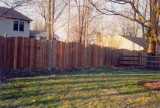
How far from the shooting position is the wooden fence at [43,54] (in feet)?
53.2

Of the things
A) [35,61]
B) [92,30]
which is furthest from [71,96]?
[92,30]

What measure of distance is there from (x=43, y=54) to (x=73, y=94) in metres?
8.60

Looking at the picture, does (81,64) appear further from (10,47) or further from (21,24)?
(21,24)

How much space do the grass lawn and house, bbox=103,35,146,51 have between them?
45196 mm

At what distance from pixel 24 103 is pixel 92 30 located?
4092 cm

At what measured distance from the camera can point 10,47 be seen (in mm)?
16234

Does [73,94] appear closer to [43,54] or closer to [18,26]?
[43,54]

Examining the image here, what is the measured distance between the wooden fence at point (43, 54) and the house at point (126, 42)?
3376 centimetres

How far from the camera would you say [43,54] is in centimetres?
1802

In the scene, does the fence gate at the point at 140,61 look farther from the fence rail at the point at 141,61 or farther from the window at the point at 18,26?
the window at the point at 18,26

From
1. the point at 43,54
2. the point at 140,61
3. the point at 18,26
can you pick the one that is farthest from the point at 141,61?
the point at 18,26

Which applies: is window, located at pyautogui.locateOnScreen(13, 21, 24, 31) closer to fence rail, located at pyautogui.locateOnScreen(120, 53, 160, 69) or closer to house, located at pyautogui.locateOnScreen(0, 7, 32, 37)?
house, located at pyautogui.locateOnScreen(0, 7, 32, 37)

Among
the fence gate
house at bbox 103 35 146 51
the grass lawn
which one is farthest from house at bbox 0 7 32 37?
the grass lawn

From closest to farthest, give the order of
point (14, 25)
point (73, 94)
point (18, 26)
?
point (73, 94) < point (14, 25) < point (18, 26)
